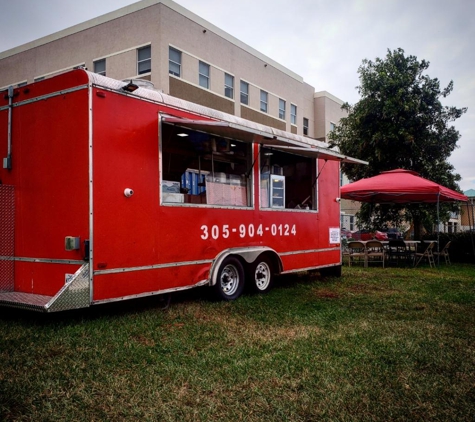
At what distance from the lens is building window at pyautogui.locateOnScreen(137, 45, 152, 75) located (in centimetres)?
1933

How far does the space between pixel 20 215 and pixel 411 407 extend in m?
4.95

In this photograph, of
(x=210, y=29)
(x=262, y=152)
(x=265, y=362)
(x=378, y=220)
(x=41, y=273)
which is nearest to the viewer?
(x=265, y=362)

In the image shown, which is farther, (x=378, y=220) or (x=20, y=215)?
(x=378, y=220)

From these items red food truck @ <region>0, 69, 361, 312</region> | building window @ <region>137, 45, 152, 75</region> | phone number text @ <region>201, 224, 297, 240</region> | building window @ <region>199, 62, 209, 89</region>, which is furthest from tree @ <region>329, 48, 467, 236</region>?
red food truck @ <region>0, 69, 361, 312</region>

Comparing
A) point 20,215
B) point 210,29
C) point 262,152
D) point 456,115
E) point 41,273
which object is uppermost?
point 210,29

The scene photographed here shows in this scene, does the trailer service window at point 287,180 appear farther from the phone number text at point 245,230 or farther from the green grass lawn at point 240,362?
the green grass lawn at point 240,362

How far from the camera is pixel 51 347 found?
172 inches

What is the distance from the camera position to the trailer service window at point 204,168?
20.5 feet

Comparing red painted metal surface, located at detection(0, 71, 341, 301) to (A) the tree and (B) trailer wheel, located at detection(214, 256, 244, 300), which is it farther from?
(A) the tree

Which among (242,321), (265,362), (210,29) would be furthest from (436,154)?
(265,362)

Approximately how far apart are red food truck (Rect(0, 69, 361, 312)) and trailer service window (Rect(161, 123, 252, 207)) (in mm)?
20

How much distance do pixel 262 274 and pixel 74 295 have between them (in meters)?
3.63

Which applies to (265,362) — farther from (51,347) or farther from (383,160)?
(383,160)

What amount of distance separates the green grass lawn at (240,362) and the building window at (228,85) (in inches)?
711
